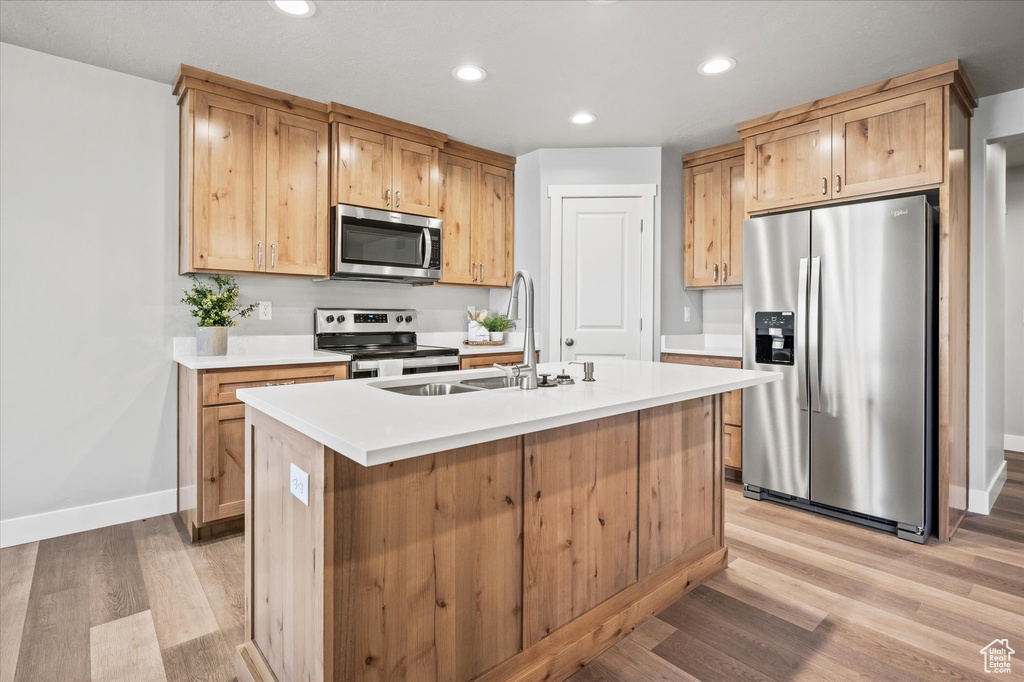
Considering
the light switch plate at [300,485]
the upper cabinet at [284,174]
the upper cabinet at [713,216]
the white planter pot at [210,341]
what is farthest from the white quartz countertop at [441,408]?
the upper cabinet at [713,216]

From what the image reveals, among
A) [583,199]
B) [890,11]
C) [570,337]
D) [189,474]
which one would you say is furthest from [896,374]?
[189,474]

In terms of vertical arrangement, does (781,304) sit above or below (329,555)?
above

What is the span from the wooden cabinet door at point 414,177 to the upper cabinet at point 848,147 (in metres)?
2.10

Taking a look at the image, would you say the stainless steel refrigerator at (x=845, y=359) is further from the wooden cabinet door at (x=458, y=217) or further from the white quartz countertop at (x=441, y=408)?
the wooden cabinet door at (x=458, y=217)

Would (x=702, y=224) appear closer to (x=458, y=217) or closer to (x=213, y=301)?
(x=458, y=217)

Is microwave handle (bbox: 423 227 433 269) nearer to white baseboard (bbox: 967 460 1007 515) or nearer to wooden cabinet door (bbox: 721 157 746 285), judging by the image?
wooden cabinet door (bbox: 721 157 746 285)

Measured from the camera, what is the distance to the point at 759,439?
3.29m

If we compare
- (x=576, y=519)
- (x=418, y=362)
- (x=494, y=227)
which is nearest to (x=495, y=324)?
(x=494, y=227)

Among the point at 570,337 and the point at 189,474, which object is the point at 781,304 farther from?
the point at 189,474

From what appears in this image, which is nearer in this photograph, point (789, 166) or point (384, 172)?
point (789, 166)

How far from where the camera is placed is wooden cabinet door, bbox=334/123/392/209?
132 inches

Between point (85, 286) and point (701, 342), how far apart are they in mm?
4143

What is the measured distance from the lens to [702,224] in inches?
165

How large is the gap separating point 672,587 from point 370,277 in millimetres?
2523
